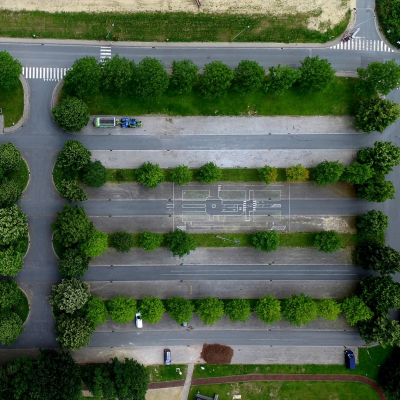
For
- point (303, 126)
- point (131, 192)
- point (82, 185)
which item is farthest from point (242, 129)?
point (82, 185)

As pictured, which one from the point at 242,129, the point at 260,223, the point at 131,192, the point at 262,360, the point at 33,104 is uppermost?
the point at 33,104

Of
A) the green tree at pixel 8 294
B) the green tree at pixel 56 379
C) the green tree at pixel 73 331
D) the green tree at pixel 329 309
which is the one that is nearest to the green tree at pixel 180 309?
the green tree at pixel 73 331

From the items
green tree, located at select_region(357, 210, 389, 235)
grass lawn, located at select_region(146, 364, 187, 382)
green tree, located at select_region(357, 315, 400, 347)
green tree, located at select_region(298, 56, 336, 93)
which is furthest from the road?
green tree, located at select_region(357, 315, 400, 347)

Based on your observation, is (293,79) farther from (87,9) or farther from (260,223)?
(87,9)

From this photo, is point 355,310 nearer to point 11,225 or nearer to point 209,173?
point 209,173

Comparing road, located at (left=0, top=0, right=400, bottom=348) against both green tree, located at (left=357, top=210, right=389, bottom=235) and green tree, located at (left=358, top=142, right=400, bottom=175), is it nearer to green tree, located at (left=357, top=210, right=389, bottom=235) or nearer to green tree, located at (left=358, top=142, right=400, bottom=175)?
green tree, located at (left=358, top=142, right=400, bottom=175)

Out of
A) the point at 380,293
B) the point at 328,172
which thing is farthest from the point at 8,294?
the point at 380,293

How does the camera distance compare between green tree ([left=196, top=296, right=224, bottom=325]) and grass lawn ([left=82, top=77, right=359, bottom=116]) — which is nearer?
green tree ([left=196, top=296, right=224, bottom=325])

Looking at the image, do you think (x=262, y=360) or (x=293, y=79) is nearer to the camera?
(x=293, y=79)
